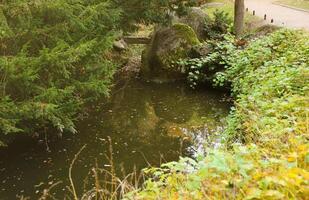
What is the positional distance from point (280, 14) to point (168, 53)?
9.43 m

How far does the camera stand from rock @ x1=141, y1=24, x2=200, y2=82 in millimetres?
14115

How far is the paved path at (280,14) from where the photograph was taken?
59.3ft

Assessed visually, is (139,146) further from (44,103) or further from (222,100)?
(222,100)

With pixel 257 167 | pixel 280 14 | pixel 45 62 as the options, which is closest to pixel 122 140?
pixel 45 62

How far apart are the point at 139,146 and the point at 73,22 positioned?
10.0 ft

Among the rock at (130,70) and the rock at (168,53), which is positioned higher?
the rock at (168,53)

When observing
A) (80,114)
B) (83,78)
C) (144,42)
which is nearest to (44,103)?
(83,78)

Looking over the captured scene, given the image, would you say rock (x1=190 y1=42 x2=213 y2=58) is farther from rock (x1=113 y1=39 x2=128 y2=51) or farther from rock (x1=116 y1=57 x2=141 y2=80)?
rock (x1=113 y1=39 x2=128 y2=51)

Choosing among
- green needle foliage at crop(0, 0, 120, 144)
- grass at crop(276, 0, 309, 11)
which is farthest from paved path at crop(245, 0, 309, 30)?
green needle foliage at crop(0, 0, 120, 144)

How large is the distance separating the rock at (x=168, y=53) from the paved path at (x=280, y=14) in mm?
5234

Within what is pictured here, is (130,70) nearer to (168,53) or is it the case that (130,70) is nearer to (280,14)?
(168,53)

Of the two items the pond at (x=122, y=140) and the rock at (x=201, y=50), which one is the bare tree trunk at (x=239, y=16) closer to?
the rock at (x=201, y=50)

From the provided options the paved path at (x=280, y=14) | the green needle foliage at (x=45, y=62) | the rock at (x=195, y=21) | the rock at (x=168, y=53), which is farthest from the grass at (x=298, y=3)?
the green needle foliage at (x=45, y=62)

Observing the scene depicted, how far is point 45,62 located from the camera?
813 cm
